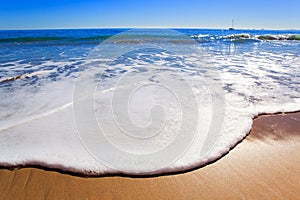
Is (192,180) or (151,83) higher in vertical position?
(151,83)

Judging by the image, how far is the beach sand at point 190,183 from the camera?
74.8 inches

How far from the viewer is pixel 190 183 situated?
2057 millimetres

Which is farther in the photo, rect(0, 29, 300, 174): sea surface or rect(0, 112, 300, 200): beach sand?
rect(0, 29, 300, 174): sea surface

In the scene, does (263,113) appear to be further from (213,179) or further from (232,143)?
(213,179)

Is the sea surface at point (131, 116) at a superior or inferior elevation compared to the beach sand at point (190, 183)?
superior

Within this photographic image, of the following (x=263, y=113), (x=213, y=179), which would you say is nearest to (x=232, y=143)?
(x=213, y=179)

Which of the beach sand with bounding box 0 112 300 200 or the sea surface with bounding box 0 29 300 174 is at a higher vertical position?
the sea surface with bounding box 0 29 300 174

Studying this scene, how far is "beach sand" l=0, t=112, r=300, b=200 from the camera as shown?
1900mm

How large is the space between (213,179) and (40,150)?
6.01 feet

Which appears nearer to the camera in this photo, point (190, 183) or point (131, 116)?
point (190, 183)

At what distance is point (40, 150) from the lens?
2496 mm

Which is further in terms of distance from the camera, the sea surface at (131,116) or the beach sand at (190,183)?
the sea surface at (131,116)

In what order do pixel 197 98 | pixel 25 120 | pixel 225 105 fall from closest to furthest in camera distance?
pixel 25 120 < pixel 225 105 < pixel 197 98

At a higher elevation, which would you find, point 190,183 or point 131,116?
point 131,116
